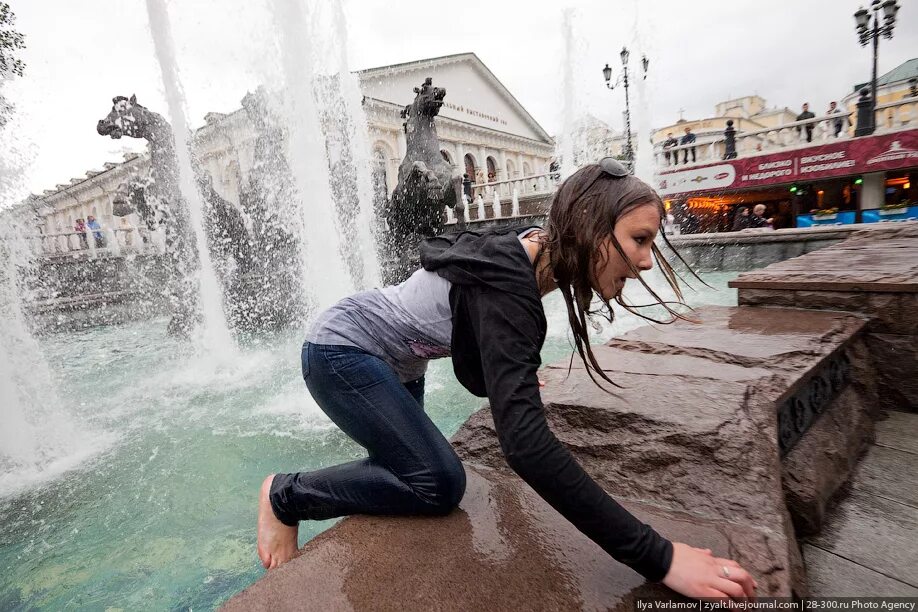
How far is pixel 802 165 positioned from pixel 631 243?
46.4ft

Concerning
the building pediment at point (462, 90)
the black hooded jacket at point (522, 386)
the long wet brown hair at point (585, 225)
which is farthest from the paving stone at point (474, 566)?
the building pediment at point (462, 90)

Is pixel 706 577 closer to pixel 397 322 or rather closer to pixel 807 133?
pixel 397 322

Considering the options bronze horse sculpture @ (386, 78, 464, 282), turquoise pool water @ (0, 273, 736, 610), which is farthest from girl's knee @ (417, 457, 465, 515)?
bronze horse sculpture @ (386, 78, 464, 282)

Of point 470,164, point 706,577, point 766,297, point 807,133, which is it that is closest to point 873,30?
point 807,133

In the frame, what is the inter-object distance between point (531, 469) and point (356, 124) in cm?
1022

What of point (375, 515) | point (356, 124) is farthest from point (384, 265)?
point (375, 515)

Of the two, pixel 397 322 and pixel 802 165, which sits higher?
pixel 802 165

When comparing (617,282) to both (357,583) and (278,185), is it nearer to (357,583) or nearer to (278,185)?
(357,583)

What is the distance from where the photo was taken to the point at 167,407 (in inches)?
171

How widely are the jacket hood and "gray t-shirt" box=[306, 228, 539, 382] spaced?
0.41 ft

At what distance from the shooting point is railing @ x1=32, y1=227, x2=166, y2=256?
14.7 m

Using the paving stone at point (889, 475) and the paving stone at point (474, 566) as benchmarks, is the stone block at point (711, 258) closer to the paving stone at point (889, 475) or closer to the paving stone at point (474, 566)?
the paving stone at point (889, 475)

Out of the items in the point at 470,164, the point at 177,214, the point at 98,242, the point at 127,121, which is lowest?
the point at 177,214

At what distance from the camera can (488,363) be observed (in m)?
1.07
